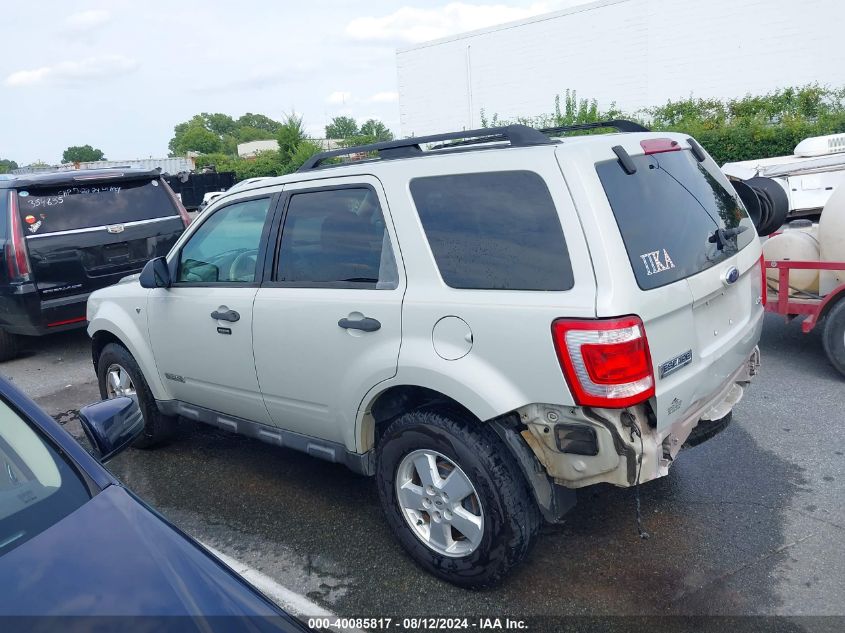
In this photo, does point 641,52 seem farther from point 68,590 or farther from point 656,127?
point 68,590

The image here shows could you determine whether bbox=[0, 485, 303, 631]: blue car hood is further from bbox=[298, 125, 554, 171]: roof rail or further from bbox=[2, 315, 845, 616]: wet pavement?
bbox=[298, 125, 554, 171]: roof rail

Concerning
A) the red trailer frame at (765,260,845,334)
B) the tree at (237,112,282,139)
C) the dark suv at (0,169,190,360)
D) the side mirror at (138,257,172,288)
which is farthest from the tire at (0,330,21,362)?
the tree at (237,112,282,139)

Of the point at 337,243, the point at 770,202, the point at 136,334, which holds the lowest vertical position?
the point at 136,334

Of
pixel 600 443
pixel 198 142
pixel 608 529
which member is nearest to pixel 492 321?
pixel 600 443

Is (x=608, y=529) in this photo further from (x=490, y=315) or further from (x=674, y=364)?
(x=490, y=315)

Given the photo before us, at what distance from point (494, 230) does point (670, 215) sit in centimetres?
79

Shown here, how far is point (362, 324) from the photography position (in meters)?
3.37

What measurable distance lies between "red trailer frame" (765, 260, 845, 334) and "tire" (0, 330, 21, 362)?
775 centimetres

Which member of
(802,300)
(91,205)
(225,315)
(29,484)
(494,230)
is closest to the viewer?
(29,484)

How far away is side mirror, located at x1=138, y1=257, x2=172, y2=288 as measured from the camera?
4461 millimetres

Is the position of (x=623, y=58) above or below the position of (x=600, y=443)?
above

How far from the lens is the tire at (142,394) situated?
16.4 ft

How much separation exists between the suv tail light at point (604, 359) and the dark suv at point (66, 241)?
246 inches

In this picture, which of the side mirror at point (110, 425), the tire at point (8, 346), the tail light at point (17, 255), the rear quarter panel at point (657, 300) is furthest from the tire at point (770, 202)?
the tire at point (8, 346)
